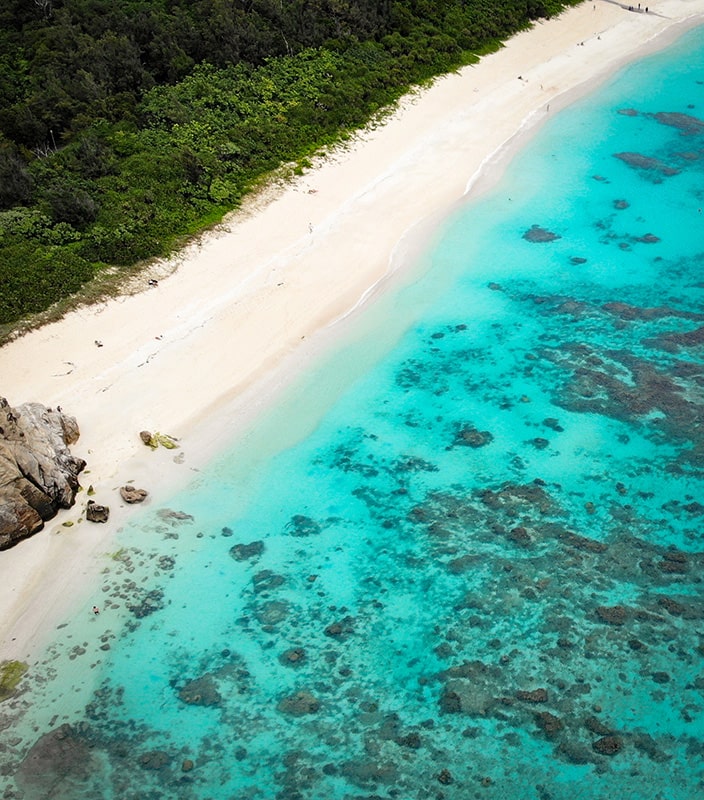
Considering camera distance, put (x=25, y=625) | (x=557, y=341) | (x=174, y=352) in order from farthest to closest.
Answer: (x=557, y=341) → (x=174, y=352) → (x=25, y=625)

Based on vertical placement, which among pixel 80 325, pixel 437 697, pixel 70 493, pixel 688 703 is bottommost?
pixel 688 703

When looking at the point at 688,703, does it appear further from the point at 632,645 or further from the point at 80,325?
the point at 80,325

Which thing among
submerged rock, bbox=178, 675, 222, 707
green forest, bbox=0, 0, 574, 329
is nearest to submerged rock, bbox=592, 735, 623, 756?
submerged rock, bbox=178, 675, 222, 707

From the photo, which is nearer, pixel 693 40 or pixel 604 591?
pixel 604 591

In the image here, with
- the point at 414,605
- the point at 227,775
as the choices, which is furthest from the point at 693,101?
the point at 227,775

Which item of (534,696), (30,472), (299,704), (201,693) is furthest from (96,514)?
(534,696)

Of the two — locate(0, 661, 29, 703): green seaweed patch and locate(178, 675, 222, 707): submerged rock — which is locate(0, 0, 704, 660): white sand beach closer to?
locate(0, 661, 29, 703): green seaweed patch
